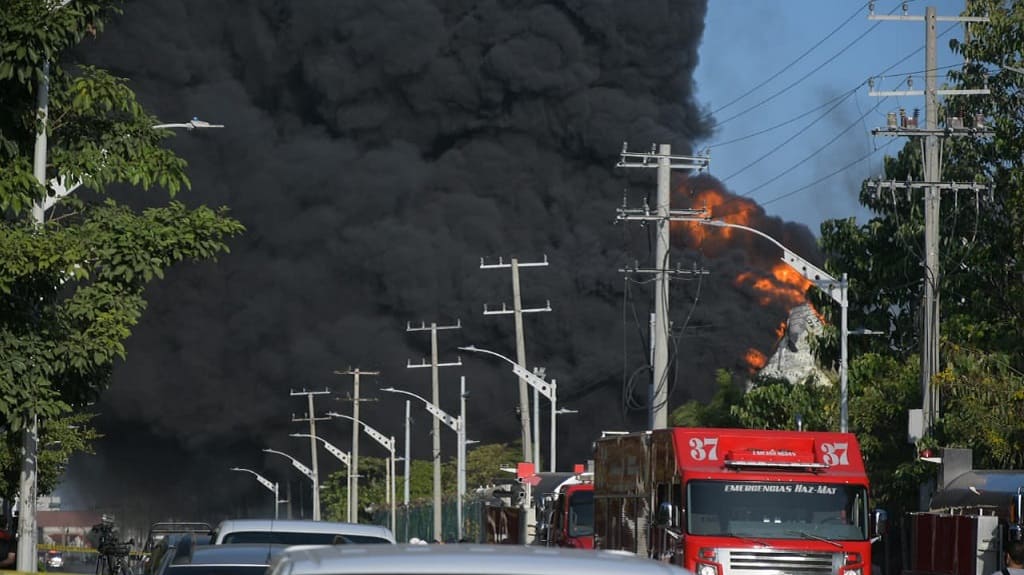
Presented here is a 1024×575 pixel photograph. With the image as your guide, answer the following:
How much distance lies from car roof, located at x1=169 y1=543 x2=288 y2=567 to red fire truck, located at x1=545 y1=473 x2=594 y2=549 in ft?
56.6

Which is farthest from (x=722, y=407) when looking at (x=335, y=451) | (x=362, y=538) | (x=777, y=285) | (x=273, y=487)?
(x=273, y=487)

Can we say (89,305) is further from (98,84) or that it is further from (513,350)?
(513,350)

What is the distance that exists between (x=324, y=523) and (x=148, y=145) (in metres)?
5.13

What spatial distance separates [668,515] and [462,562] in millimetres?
15533

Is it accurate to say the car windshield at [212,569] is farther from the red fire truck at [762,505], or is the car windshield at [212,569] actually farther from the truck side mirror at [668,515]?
the truck side mirror at [668,515]

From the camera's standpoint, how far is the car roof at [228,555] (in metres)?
12.1

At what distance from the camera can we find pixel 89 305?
58.7ft

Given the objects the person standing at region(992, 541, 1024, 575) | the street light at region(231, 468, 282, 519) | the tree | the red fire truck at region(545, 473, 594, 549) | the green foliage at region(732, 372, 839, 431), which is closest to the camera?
the person standing at region(992, 541, 1024, 575)

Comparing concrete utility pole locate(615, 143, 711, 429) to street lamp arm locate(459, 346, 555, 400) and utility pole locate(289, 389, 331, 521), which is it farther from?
utility pole locate(289, 389, 331, 521)

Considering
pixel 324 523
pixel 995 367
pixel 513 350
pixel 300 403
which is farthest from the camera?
pixel 300 403

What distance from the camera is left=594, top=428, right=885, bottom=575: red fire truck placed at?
2075 centimetres

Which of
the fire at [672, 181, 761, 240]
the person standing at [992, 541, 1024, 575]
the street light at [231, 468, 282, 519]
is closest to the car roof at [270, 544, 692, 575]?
the person standing at [992, 541, 1024, 575]

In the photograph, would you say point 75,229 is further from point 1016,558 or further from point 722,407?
point 722,407

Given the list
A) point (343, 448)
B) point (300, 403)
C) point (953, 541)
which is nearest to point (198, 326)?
point (300, 403)
